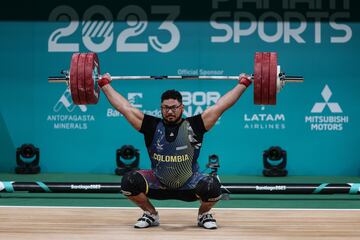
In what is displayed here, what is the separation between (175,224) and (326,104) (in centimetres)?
364

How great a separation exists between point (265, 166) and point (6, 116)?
3.27m

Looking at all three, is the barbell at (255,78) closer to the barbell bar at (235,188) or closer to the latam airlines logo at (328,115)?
the barbell bar at (235,188)

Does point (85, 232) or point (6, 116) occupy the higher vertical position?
point (6, 116)

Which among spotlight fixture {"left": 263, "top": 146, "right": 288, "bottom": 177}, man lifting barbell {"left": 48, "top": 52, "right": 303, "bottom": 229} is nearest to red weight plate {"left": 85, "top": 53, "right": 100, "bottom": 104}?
man lifting barbell {"left": 48, "top": 52, "right": 303, "bottom": 229}

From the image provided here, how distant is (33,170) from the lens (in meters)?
7.30

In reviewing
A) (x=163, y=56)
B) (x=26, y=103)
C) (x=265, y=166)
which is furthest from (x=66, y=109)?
(x=265, y=166)

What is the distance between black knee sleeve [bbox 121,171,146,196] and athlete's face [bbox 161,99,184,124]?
1.49ft

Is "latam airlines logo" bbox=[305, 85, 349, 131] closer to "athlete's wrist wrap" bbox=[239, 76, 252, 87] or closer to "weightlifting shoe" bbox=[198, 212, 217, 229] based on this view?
"athlete's wrist wrap" bbox=[239, 76, 252, 87]

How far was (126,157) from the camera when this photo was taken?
23.6 ft

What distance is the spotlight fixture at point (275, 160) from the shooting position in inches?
282

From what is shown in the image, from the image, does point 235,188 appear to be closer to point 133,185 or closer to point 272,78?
point 272,78

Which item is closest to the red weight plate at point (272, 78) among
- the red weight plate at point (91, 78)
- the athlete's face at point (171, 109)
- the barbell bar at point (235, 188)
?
the athlete's face at point (171, 109)

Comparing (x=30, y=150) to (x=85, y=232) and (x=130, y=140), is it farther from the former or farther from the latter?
(x=85, y=232)

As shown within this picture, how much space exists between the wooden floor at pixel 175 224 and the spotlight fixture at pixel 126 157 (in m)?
2.24
